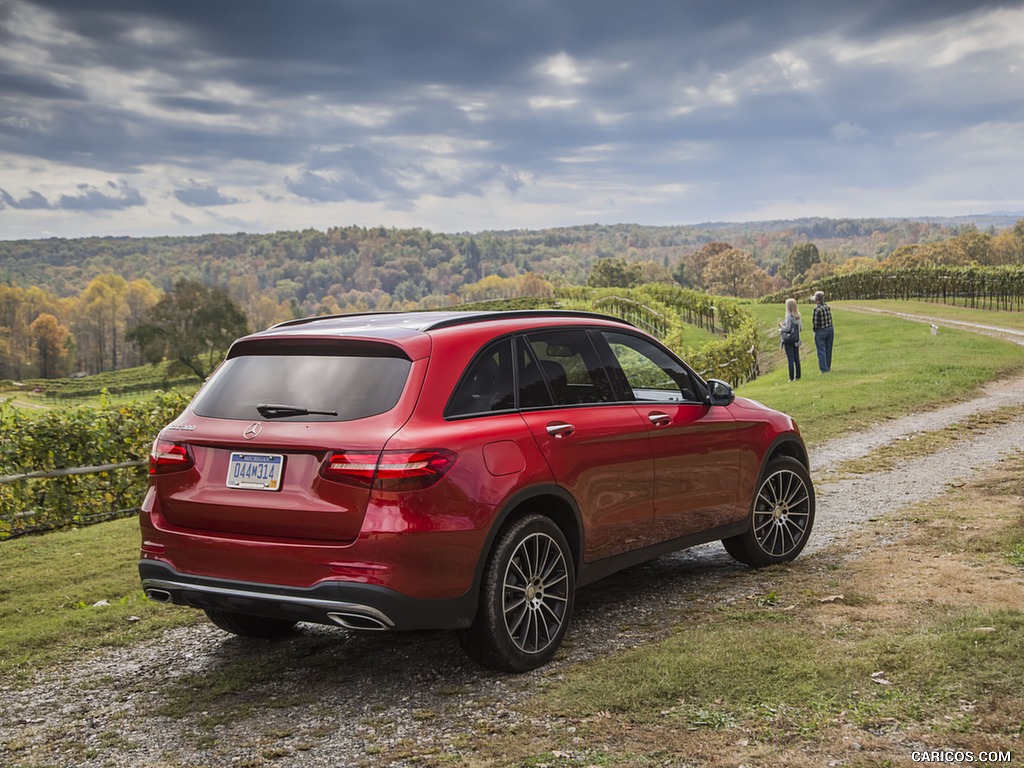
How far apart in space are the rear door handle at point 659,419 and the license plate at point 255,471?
2444 millimetres

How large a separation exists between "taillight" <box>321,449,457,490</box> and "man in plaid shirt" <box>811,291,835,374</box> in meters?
21.6

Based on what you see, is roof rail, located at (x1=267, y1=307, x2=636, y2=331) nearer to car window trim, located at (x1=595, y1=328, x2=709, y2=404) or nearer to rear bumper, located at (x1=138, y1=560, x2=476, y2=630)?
car window trim, located at (x1=595, y1=328, x2=709, y2=404)

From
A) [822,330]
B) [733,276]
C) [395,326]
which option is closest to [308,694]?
[395,326]

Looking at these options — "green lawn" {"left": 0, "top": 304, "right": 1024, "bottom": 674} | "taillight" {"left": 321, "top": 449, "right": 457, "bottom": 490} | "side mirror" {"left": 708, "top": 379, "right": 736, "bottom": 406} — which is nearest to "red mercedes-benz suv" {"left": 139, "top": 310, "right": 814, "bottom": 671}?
"taillight" {"left": 321, "top": 449, "right": 457, "bottom": 490}

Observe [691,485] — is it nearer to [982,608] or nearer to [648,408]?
[648,408]

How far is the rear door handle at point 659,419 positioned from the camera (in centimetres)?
645

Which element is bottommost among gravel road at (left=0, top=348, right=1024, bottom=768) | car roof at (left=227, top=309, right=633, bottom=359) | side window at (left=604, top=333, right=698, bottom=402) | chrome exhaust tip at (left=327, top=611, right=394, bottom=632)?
gravel road at (left=0, top=348, right=1024, bottom=768)

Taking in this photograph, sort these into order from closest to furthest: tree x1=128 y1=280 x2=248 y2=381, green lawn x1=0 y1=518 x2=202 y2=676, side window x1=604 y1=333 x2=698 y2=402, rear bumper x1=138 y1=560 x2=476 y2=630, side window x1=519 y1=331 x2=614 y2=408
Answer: rear bumper x1=138 y1=560 x2=476 y2=630 < side window x1=519 y1=331 x2=614 y2=408 < side window x1=604 y1=333 x2=698 y2=402 < green lawn x1=0 y1=518 x2=202 y2=676 < tree x1=128 y1=280 x2=248 y2=381

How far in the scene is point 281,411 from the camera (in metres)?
5.22

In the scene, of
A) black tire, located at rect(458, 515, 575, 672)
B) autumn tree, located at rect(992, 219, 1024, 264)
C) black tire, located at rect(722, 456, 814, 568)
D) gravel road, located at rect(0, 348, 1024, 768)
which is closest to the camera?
gravel road, located at rect(0, 348, 1024, 768)

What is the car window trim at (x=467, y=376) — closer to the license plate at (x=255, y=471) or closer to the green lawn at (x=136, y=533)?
the license plate at (x=255, y=471)

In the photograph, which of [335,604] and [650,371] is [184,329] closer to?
[650,371]

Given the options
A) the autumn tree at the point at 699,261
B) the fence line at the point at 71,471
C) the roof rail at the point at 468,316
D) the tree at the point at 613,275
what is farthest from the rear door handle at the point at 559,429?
the autumn tree at the point at 699,261

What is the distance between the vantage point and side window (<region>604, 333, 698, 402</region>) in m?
6.50
